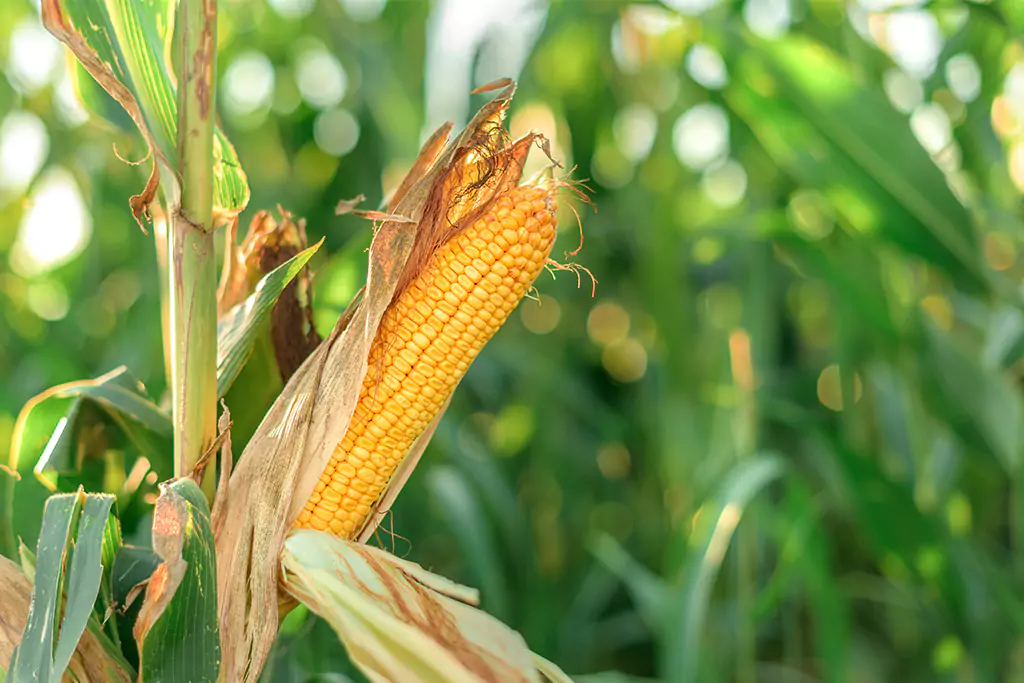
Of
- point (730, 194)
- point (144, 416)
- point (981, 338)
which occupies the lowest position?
point (144, 416)

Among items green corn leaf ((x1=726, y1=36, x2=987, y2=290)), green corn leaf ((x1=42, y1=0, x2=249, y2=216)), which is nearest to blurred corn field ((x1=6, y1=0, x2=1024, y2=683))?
green corn leaf ((x1=726, y1=36, x2=987, y2=290))

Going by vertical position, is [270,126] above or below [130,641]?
above

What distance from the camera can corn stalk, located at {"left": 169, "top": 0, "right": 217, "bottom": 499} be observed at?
52 cm

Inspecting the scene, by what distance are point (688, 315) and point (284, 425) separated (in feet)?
3.78

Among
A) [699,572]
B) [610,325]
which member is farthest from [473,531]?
[610,325]

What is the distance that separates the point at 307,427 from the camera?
55 centimetres

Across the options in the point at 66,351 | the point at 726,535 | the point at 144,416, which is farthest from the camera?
the point at 66,351

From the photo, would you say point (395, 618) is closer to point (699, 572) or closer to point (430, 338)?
point (430, 338)

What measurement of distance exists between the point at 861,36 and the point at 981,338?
66 centimetres

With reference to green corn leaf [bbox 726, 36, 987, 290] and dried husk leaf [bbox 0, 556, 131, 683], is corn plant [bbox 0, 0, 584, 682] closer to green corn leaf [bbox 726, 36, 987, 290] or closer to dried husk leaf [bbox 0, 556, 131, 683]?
dried husk leaf [bbox 0, 556, 131, 683]

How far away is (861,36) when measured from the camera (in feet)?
4.36

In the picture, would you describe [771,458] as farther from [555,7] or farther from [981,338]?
[555,7]

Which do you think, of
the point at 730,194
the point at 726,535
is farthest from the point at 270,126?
the point at 726,535

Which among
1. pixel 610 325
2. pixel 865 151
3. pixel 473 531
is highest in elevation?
pixel 865 151
